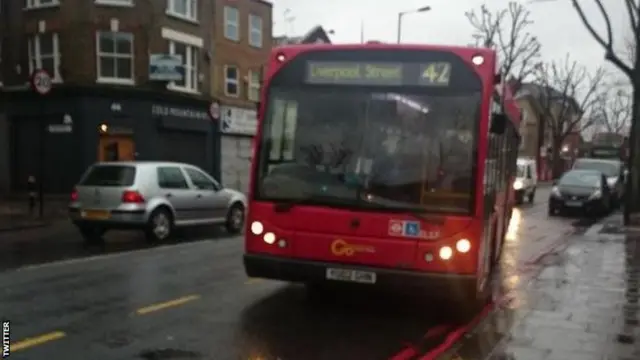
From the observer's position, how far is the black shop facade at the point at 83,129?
89.0ft

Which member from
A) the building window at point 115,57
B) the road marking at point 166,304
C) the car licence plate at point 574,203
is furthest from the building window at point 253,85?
the road marking at point 166,304

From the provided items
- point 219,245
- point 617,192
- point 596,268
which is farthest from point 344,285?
point 617,192

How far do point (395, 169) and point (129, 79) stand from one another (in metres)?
22.3

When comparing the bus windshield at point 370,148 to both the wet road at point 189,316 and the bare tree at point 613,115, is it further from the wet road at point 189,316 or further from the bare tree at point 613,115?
the bare tree at point 613,115

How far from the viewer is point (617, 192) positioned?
30375 mm

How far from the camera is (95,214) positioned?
14.5m

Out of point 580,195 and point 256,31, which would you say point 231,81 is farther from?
point 580,195

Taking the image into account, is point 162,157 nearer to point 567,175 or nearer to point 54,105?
point 54,105

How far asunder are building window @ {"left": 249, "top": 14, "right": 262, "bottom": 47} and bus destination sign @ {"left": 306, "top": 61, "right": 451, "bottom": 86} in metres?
28.2

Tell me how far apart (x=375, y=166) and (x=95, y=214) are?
8422 mm

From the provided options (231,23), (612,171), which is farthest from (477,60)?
(231,23)

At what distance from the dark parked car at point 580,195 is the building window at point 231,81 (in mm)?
15361

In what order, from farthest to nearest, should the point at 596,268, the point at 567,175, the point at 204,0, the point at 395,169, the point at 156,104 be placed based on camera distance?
the point at 204,0, the point at 156,104, the point at 567,175, the point at 596,268, the point at 395,169

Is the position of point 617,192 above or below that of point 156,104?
below
